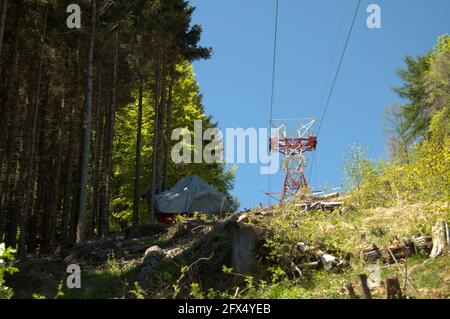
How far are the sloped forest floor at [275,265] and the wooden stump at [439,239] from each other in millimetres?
158

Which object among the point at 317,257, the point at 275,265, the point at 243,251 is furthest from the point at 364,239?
the point at 243,251

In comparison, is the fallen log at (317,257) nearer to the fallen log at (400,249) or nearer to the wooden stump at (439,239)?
the fallen log at (400,249)

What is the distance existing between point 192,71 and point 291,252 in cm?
2343

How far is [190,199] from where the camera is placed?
859 inches

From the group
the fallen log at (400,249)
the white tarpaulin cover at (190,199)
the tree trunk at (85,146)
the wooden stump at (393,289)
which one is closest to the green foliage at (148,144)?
the white tarpaulin cover at (190,199)

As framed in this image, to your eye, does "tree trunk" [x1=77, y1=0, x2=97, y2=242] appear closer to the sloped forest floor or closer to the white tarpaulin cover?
the sloped forest floor

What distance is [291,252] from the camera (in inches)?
388

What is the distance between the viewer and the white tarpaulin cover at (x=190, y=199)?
21844 millimetres

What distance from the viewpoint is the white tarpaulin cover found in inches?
860

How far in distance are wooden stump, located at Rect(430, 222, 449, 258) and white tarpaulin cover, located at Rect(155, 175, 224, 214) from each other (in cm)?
1273

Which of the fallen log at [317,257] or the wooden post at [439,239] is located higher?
the wooden post at [439,239]

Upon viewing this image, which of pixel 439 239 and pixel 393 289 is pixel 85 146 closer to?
pixel 439 239
